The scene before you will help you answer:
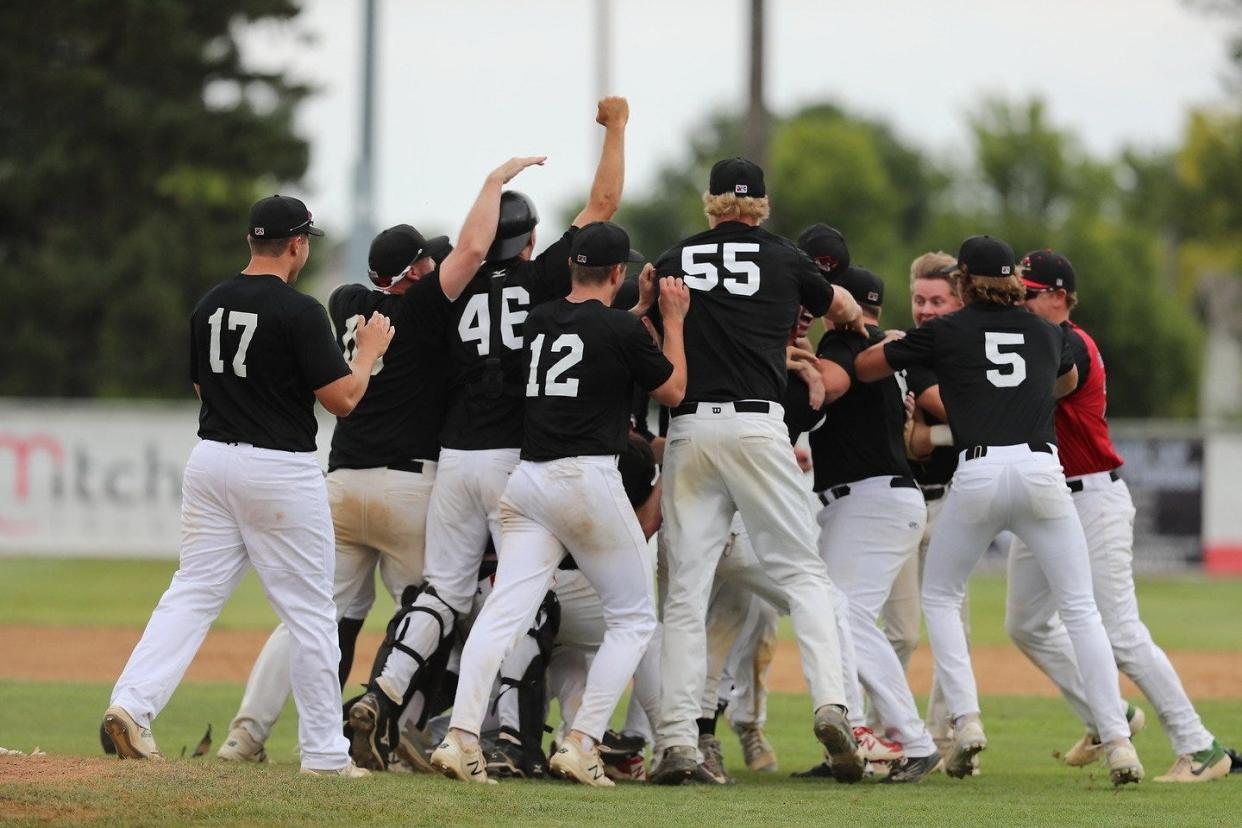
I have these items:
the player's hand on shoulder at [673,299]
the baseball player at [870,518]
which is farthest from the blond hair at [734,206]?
A: the baseball player at [870,518]

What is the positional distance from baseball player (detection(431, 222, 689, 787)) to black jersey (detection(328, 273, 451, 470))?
0.80 m

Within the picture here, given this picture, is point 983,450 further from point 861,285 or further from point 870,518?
point 861,285

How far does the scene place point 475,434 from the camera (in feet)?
27.6

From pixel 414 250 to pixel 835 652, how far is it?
113 inches

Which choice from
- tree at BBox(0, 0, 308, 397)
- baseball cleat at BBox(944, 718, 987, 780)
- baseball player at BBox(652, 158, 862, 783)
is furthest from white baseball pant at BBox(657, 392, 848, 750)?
tree at BBox(0, 0, 308, 397)

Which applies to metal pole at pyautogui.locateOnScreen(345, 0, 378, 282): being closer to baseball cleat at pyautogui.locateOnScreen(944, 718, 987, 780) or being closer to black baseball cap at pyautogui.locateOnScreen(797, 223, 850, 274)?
black baseball cap at pyautogui.locateOnScreen(797, 223, 850, 274)

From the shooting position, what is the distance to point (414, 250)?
351 inches

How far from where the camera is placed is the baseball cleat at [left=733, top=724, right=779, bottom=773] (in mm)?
9312

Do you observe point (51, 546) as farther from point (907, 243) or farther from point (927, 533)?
point (907, 243)

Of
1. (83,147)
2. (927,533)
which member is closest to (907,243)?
(83,147)

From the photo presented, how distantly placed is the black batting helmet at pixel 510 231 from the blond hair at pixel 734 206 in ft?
2.92

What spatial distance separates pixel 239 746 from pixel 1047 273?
184 inches

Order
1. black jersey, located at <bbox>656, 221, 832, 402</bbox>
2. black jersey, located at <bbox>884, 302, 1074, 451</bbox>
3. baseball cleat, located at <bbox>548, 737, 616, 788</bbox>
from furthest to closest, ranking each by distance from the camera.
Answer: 1. black jersey, located at <bbox>884, 302, 1074, 451</bbox>
2. black jersey, located at <bbox>656, 221, 832, 402</bbox>
3. baseball cleat, located at <bbox>548, 737, 616, 788</bbox>

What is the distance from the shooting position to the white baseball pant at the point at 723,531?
317 inches
